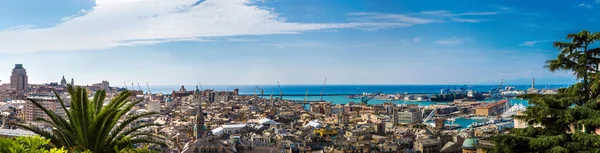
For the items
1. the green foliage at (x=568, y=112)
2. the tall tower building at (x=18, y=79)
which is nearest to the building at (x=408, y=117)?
the green foliage at (x=568, y=112)

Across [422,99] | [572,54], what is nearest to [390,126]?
[572,54]

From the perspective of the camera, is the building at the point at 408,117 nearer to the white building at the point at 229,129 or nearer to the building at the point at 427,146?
the white building at the point at 229,129

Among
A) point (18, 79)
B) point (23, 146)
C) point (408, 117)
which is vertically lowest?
point (408, 117)

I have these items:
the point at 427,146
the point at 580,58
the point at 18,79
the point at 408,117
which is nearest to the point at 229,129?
the point at 427,146

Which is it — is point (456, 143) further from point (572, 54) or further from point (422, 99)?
point (422, 99)

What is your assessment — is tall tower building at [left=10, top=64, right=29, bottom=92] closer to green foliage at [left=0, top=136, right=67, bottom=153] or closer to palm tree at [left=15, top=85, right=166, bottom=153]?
palm tree at [left=15, top=85, right=166, bottom=153]

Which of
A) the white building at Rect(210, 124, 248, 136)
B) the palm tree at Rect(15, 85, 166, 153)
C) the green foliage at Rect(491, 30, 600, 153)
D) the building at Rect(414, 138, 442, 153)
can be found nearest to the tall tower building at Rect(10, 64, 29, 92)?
the white building at Rect(210, 124, 248, 136)

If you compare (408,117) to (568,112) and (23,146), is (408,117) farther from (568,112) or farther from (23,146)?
(23,146)
